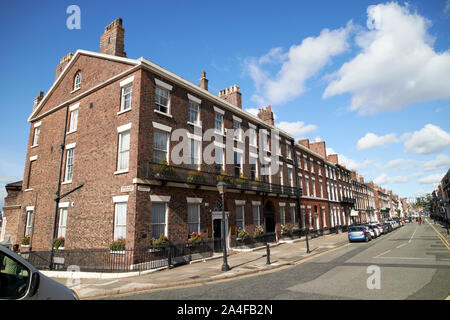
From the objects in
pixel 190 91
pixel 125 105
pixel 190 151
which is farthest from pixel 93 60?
pixel 190 151

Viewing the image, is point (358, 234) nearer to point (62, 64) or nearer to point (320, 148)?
point (320, 148)

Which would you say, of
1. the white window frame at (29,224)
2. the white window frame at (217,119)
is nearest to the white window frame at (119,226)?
the white window frame at (217,119)

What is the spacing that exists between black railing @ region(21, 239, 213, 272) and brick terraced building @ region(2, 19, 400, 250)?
52 centimetres

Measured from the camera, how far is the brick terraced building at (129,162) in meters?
14.2

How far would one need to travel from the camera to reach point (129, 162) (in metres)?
14.2

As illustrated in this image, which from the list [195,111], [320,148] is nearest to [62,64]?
[195,111]

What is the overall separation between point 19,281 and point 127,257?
391 inches

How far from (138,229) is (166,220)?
1854 millimetres

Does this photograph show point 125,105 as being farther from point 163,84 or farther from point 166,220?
point 166,220

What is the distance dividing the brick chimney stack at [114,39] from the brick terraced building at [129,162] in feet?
0.26

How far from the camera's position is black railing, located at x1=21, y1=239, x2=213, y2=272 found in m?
12.5

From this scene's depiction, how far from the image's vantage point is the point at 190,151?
17.0m

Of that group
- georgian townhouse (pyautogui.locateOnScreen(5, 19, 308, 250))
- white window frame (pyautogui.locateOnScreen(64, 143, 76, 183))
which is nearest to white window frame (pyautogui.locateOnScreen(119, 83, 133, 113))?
georgian townhouse (pyautogui.locateOnScreen(5, 19, 308, 250))

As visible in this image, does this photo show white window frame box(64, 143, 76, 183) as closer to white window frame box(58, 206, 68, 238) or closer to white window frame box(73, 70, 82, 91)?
white window frame box(58, 206, 68, 238)
